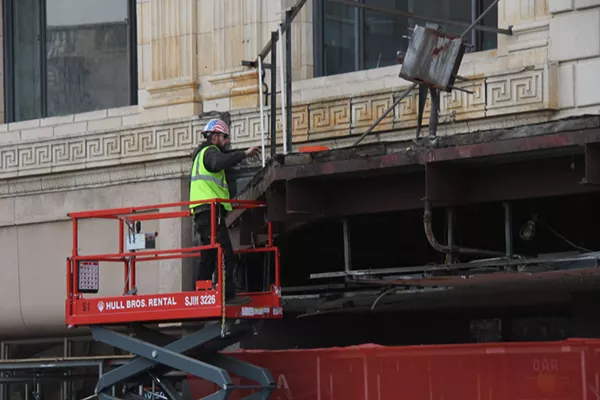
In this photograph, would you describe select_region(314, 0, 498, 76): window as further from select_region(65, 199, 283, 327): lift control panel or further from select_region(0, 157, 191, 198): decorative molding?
select_region(65, 199, 283, 327): lift control panel

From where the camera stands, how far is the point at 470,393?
13.7 metres

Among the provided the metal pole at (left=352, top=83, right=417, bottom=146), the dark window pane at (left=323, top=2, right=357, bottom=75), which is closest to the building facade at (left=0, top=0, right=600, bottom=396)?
the dark window pane at (left=323, top=2, right=357, bottom=75)

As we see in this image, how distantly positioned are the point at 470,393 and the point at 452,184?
226 cm

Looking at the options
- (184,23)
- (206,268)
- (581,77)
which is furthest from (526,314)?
(184,23)

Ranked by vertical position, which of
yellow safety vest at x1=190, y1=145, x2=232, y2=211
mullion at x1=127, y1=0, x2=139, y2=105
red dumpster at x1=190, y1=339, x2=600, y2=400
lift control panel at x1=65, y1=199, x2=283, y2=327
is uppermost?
mullion at x1=127, y1=0, x2=139, y2=105

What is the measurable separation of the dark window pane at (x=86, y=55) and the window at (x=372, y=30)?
393 centimetres

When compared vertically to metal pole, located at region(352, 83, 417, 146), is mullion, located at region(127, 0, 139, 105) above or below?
above

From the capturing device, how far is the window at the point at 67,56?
22.9 m

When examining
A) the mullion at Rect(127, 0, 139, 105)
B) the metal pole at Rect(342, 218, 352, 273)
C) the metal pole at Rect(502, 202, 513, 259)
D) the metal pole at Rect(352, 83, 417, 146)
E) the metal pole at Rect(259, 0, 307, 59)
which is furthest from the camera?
the mullion at Rect(127, 0, 139, 105)

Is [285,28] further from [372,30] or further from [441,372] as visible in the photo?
[441,372]

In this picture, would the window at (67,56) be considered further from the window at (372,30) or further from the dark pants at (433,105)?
the dark pants at (433,105)

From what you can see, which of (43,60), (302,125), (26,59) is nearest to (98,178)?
(43,60)

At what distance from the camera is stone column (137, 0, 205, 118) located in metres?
20.9

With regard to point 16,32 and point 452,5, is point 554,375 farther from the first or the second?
point 16,32
